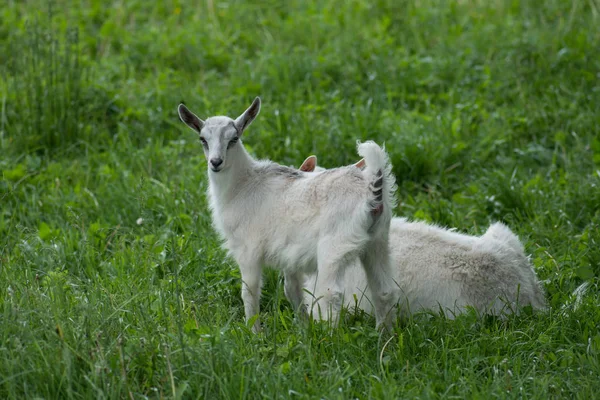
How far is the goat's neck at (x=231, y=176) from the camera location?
18.5 feet

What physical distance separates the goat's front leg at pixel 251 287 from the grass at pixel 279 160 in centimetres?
18

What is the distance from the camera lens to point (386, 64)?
9594 millimetres

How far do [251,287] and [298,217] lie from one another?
555 mm

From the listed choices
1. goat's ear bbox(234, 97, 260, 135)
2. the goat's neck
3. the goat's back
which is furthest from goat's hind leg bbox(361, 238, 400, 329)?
goat's ear bbox(234, 97, 260, 135)

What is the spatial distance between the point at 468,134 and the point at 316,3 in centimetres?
376

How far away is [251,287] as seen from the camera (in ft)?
17.6

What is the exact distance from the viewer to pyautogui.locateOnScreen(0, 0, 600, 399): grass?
4.44m

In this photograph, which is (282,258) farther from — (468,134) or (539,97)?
(539,97)

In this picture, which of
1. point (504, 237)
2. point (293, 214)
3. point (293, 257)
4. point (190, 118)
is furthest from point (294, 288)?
point (504, 237)

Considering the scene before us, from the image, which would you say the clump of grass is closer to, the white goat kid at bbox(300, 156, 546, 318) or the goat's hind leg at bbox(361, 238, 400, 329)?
the white goat kid at bbox(300, 156, 546, 318)

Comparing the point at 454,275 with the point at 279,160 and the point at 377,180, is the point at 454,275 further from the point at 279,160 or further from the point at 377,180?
the point at 279,160

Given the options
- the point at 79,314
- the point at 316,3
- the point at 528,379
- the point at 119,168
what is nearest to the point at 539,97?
the point at 316,3

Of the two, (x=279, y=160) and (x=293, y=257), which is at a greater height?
(x=293, y=257)

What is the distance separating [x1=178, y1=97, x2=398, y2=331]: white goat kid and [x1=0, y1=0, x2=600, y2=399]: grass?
288mm
